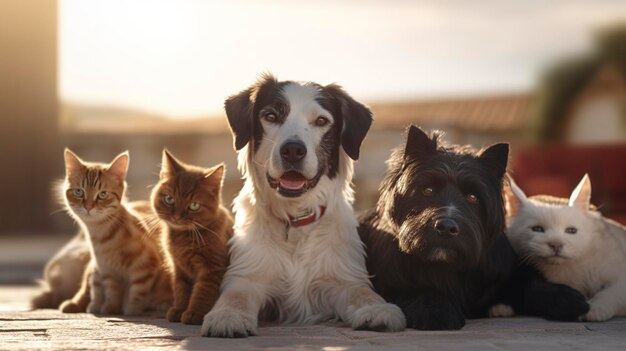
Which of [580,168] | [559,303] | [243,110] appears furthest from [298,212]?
[580,168]

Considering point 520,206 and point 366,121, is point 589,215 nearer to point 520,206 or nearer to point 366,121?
Result: point 520,206

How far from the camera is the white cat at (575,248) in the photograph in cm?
481

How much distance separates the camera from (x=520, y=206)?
5.15 m

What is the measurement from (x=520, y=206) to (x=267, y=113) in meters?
1.64

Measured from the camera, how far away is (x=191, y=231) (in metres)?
4.80

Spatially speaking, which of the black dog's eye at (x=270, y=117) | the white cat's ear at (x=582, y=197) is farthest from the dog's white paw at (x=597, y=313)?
the black dog's eye at (x=270, y=117)

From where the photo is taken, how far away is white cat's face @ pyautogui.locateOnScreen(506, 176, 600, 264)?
482 centimetres

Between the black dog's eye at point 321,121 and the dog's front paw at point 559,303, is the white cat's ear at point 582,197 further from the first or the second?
the black dog's eye at point 321,121

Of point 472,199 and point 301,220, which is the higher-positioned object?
point 472,199

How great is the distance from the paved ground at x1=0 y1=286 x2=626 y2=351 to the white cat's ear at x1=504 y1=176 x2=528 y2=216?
2.45 feet

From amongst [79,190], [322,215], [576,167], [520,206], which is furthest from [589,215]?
[576,167]

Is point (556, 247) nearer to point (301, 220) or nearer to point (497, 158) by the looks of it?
point (497, 158)

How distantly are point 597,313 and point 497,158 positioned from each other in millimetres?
991

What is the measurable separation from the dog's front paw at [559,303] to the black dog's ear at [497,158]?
71 centimetres
